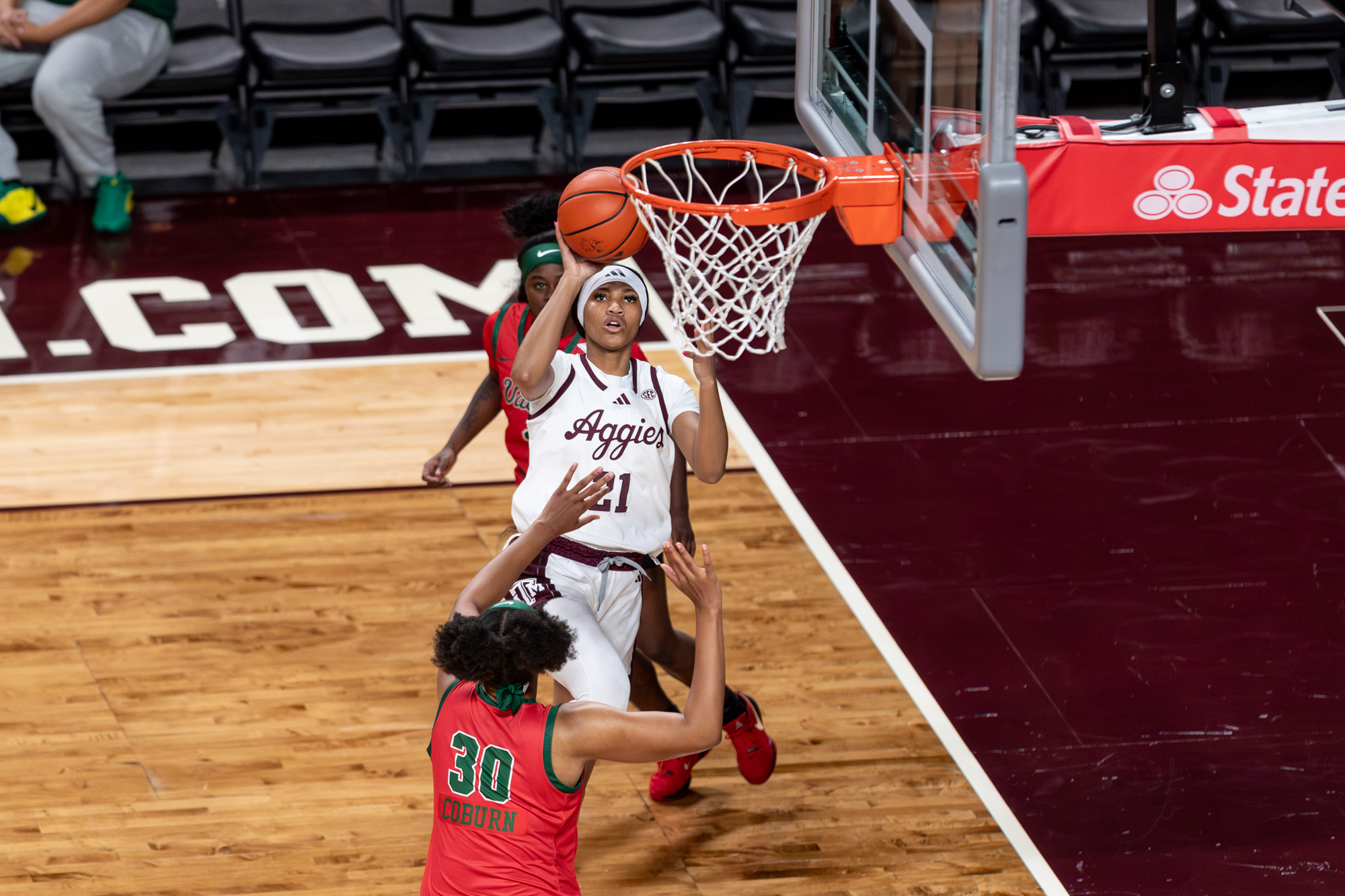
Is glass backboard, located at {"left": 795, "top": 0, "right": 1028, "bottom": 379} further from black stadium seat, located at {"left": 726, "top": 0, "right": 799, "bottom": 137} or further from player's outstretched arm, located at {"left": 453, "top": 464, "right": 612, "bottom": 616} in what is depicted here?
black stadium seat, located at {"left": 726, "top": 0, "right": 799, "bottom": 137}

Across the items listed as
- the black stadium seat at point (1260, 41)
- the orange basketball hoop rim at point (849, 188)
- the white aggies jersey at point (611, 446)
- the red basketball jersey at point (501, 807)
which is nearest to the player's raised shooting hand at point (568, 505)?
the white aggies jersey at point (611, 446)

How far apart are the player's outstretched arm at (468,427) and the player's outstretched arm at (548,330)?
3.06 ft

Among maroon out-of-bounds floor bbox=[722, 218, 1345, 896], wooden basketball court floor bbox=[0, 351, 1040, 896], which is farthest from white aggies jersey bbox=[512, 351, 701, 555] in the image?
maroon out-of-bounds floor bbox=[722, 218, 1345, 896]

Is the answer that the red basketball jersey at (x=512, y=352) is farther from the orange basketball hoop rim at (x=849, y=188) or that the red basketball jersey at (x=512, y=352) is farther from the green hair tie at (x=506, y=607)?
the green hair tie at (x=506, y=607)

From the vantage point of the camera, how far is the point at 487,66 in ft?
33.2

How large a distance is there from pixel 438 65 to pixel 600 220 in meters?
6.16

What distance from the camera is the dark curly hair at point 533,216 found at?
5.24 m

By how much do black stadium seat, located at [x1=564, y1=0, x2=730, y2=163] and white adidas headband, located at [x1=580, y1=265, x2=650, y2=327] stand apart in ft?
19.6

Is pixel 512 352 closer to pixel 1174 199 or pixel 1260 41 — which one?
pixel 1174 199

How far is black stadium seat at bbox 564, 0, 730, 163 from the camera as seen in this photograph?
10227mm

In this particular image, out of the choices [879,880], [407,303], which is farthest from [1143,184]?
[407,303]

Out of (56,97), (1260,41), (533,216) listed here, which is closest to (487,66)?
(56,97)

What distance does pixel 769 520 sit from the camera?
667 centimetres

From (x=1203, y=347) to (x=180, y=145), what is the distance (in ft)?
20.4
